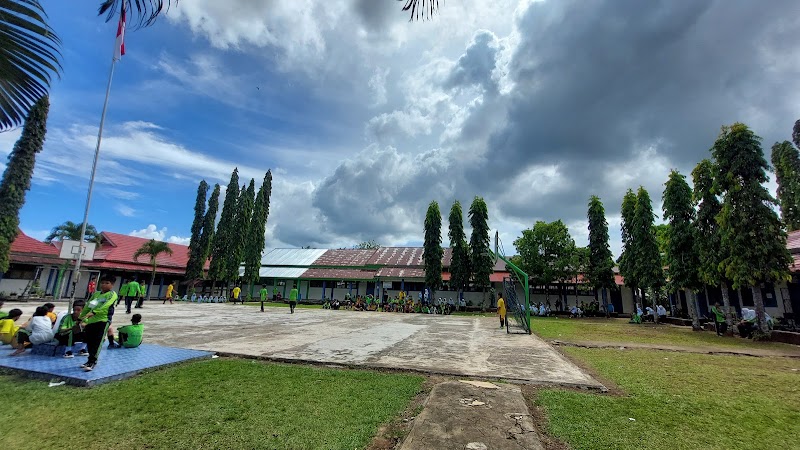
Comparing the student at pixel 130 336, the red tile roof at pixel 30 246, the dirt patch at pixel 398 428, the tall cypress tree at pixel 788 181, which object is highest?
the tall cypress tree at pixel 788 181

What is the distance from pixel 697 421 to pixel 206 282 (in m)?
43.0

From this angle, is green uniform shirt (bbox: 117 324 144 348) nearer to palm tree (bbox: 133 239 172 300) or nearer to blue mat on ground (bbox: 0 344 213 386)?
blue mat on ground (bbox: 0 344 213 386)

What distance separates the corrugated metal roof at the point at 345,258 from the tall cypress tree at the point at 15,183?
76.4 ft

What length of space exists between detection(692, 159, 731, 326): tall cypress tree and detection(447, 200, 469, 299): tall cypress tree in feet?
58.9

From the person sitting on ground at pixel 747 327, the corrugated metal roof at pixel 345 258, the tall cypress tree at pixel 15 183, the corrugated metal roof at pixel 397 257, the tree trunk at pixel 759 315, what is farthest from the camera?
the corrugated metal roof at pixel 345 258

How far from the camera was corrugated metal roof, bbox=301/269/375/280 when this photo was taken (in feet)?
114

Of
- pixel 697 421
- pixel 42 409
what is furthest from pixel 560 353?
pixel 42 409

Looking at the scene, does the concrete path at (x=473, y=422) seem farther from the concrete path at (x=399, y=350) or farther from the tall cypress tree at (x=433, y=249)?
the tall cypress tree at (x=433, y=249)

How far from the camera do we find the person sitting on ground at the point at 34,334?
6.51m

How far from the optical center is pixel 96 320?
586 centimetres

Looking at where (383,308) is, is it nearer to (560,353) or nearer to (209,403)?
(560,353)

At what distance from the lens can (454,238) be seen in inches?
1330

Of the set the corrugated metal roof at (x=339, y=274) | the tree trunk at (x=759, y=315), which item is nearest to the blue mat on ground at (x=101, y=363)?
the tree trunk at (x=759, y=315)

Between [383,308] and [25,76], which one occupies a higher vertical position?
[25,76]
